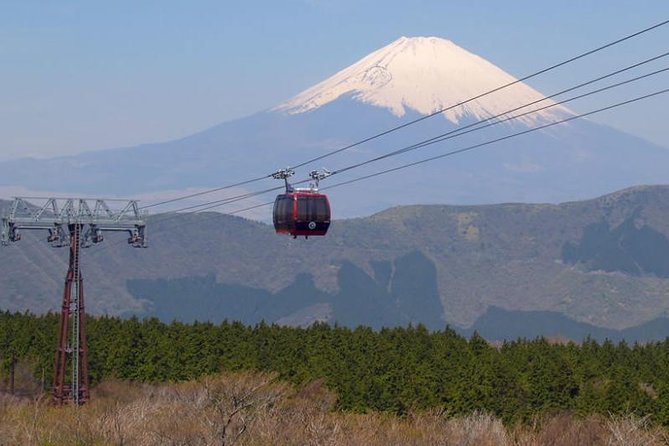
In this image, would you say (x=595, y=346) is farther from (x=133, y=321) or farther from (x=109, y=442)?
(x=109, y=442)

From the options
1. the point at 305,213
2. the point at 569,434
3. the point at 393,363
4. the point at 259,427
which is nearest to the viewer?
the point at 305,213

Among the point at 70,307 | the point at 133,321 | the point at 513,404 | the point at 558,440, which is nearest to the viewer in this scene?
the point at 558,440

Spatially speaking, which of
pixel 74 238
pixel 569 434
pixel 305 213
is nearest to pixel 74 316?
pixel 74 238

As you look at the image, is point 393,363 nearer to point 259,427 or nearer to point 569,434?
point 569,434

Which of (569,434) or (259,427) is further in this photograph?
(569,434)

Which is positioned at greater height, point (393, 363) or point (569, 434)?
point (393, 363)

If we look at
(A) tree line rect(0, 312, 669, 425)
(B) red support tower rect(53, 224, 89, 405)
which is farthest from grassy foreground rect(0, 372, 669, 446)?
(B) red support tower rect(53, 224, 89, 405)

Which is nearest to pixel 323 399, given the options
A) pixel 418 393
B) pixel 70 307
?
pixel 418 393
